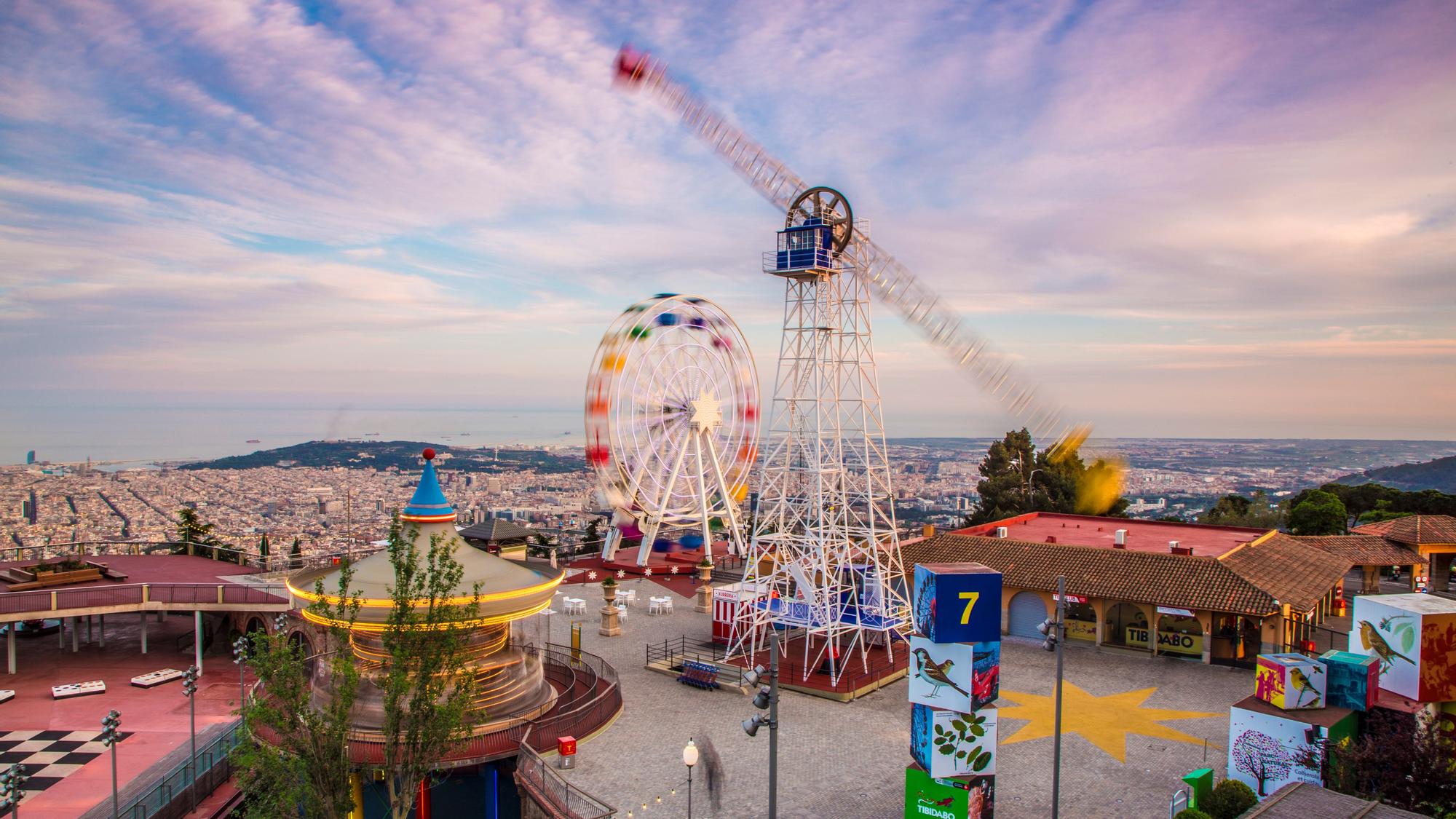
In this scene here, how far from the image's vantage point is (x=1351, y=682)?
692 inches

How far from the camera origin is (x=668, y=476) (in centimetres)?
4922

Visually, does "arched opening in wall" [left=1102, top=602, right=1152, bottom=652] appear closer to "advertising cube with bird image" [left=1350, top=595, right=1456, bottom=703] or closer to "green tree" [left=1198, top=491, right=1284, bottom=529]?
"advertising cube with bird image" [left=1350, top=595, right=1456, bottom=703]

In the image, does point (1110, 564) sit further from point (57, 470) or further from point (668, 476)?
point (57, 470)

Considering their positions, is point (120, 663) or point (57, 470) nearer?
point (120, 663)

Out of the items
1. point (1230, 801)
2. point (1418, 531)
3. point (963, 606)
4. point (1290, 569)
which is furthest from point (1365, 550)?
point (963, 606)

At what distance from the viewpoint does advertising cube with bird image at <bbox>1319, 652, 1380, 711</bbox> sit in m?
17.5

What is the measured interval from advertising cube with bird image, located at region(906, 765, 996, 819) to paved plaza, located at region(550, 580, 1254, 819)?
1.45 meters

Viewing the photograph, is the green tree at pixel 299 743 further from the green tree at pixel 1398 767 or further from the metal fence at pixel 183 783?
the green tree at pixel 1398 767

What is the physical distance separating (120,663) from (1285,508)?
61.5 metres

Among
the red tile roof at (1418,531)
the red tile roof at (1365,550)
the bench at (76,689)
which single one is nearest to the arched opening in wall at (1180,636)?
the red tile roof at (1365,550)

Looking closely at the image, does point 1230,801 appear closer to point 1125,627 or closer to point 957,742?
point 957,742

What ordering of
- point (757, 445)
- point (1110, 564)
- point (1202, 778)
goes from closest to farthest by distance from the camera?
1. point (1202, 778)
2. point (1110, 564)
3. point (757, 445)

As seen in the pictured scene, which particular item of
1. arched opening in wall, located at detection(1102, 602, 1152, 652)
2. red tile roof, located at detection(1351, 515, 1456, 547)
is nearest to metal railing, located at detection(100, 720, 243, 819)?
arched opening in wall, located at detection(1102, 602, 1152, 652)

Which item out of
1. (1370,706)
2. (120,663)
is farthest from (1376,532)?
(120,663)
